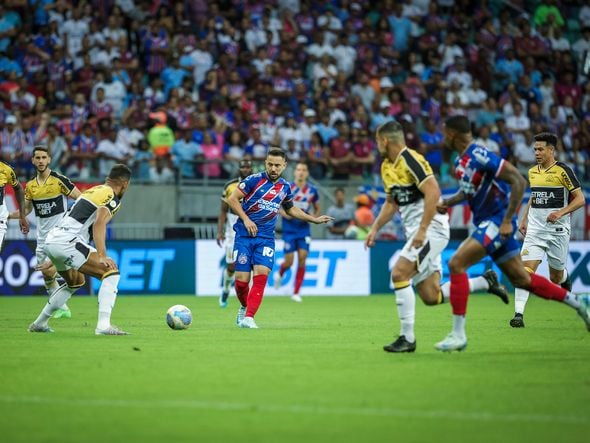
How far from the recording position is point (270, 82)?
28328 mm

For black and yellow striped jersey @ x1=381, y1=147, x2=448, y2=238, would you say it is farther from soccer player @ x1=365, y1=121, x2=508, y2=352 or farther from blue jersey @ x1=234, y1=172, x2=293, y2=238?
blue jersey @ x1=234, y1=172, x2=293, y2=238

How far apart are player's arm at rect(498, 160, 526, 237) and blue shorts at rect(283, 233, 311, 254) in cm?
1137

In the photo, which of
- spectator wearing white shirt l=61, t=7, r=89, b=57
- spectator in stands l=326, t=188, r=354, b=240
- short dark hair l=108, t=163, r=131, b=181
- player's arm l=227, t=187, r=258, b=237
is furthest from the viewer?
spectator wearing white shirt l=61, t=7, r=89, b=57

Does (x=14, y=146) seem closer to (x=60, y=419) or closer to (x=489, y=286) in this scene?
(x=489, y=286)

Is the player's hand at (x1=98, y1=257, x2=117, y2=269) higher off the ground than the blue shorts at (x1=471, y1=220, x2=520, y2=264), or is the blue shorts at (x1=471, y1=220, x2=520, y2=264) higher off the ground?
the blue shorts at (x1=471, y1=220, x2=520, y2=264)

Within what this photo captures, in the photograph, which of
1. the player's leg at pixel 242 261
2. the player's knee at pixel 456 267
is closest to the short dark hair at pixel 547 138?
the player's leg at pixel 242 261

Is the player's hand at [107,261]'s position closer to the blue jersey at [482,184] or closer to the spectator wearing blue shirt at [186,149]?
the blue jersey at [482,184]

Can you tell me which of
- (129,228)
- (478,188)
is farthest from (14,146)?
(478,188)

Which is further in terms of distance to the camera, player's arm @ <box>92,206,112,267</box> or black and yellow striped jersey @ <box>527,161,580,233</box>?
black and yellow striped jersey @ <box>527,161,580,233</box>

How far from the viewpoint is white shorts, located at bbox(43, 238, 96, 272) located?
500 inches

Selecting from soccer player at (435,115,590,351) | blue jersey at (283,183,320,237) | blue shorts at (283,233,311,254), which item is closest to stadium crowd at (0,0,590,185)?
Result: blue jersey at (283,183,320,237)

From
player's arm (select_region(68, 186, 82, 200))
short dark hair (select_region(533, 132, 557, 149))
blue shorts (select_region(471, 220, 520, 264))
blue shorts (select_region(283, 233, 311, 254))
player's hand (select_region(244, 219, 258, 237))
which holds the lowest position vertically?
blue shorts (select_region(283, 233, 311, 254))

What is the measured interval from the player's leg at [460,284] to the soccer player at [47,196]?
24.9 ft

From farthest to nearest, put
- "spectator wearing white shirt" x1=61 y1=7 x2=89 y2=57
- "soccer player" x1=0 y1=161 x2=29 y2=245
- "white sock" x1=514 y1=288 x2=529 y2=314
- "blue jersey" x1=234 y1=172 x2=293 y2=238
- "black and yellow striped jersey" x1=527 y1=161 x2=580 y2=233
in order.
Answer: "spectator wearing white shirt" x1=61 y1=7 x2=89 y2=57 < "soccer player" x1=0 y1=161 x2=29 y2=245 < "black and yellow striped jersey" x1=527 y1=161 x2=580 y2=233 < "white sock" x1=514 y1=288 x2=529 y2=314 < "blue jersey" x1=234 y1=172 x2=293 y2=238
